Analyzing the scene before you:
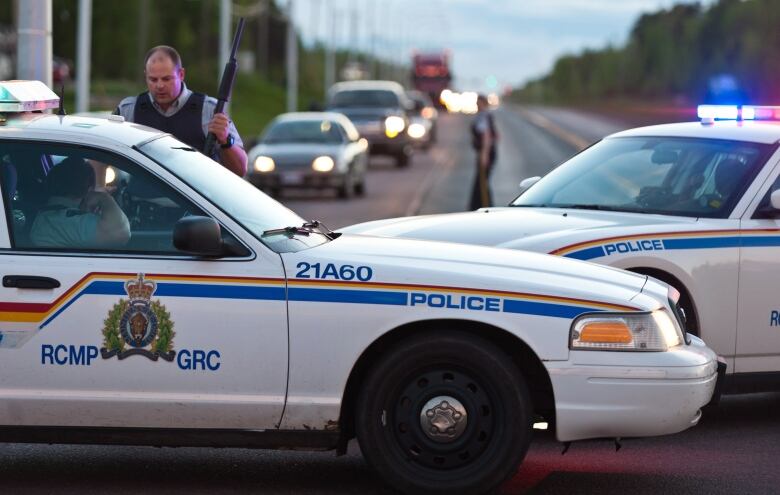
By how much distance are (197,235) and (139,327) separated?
0.41m

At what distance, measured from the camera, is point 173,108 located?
874 cm

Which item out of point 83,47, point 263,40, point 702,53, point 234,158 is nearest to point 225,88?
point 234,158

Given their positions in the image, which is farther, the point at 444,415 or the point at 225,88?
the point at 225,88

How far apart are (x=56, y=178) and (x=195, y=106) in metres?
2.29

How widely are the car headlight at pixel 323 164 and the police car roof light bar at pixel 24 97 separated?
20.4 m

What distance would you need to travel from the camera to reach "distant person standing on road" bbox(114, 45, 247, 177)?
8578mm

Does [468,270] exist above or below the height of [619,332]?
above

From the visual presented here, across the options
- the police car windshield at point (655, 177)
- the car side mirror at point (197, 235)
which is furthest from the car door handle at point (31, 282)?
the police car windshield at point (655, 177)

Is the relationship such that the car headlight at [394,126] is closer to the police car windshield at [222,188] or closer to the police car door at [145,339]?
the police car windshield at [222,188]

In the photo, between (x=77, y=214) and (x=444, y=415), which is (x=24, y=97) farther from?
(x=444, y=415)

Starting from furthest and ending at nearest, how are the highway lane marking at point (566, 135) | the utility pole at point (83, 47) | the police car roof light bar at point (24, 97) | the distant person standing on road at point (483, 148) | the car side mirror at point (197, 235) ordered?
the highway lane marking at point (566, 135) < the utility pole at point (83, 47) < the distant person standing on road at point (483, 148) < the police car roof light bar at point (24, 97) < the car side mirror at point (197, 235)

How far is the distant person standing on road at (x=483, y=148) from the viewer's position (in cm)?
1964

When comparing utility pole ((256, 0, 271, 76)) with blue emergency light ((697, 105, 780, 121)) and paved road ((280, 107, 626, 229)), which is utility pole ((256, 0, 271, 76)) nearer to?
paved road ((280, 107, 626, 229))

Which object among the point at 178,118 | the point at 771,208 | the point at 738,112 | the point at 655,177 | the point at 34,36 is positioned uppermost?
the point at 34,36
